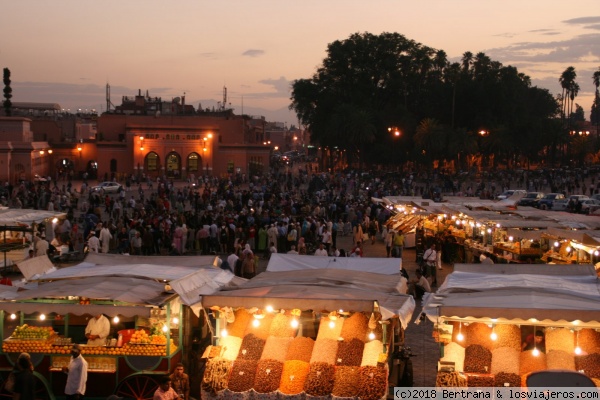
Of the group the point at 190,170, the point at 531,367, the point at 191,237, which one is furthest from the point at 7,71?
the point at 531,367

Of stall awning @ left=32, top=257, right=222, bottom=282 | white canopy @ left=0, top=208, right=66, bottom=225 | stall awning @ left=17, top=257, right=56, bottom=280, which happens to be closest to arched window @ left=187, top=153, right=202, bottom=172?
white canopy @ left=0, top=208, right=66, bottom=225

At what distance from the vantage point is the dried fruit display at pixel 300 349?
10180 mm

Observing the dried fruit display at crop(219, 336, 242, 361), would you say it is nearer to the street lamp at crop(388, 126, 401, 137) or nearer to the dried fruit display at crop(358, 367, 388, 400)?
the dried fruit display at crop(358, 367, 388, 400)

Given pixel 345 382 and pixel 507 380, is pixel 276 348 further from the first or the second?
pixel 507 380

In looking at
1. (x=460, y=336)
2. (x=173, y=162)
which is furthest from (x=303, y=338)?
(x=173, y=162)

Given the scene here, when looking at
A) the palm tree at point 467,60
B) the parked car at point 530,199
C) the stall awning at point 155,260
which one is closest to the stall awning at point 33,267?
the stall awning at point 155,260

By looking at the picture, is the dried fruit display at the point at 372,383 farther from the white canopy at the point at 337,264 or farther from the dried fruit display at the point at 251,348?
the white canopy at the point at 337,264

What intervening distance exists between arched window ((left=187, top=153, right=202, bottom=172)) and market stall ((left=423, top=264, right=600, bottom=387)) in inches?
2183

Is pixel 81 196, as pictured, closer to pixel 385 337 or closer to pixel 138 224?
pixel 138 224

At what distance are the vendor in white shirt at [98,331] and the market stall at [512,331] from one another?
13.4 feet

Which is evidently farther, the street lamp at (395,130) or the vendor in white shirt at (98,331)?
the street lamp at (395,130)

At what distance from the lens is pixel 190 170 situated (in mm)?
64938

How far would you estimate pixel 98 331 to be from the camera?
35.2 ft

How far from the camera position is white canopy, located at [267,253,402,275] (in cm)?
1338
